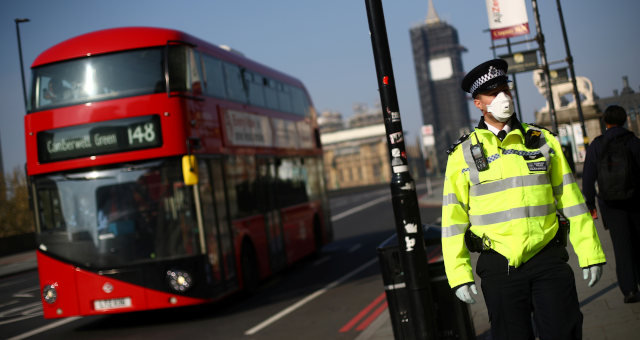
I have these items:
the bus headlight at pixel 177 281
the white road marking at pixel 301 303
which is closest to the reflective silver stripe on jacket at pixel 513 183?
the white road marking at pixel 301 303

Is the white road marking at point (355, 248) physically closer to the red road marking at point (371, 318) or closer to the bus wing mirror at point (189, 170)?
the red road marking at point (371, 318)

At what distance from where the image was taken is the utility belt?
3713 millimetres

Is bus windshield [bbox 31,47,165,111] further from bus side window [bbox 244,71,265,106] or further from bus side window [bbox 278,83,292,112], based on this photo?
bus side window [bbox 278,83,292,112]

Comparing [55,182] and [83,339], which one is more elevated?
[55,182]

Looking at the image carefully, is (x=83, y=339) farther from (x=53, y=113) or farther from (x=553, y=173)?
(x=553, y=173)

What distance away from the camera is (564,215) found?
3.73 meters

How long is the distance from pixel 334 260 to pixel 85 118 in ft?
27.6

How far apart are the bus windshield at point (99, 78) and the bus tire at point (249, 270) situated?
333 centimetres

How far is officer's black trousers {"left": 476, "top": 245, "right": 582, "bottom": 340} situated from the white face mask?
2.20ft

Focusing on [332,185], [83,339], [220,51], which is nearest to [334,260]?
[220,51]

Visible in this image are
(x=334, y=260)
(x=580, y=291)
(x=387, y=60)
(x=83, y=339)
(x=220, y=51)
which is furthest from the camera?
(x=334, y=260)

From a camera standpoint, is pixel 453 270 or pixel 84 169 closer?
pixel 453 270

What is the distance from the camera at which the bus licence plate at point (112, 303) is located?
32.7 feet

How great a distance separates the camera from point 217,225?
1097cm
